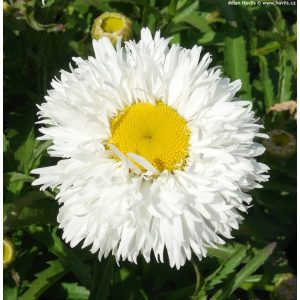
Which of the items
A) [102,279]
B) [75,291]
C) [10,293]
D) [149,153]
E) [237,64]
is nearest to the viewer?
[149,153]

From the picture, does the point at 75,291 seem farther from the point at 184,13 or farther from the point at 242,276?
the point at 184,13

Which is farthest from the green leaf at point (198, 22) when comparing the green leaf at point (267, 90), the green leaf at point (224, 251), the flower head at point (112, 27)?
the green leaf at point (224, 251)

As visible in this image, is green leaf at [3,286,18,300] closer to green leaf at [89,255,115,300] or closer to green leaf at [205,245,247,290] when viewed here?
green leaf at [89,255,115,300]

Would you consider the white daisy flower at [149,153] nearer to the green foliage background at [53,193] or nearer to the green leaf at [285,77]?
the green foliage background at [53,193]

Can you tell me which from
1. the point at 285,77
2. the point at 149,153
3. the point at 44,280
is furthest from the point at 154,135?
the point at 285,77

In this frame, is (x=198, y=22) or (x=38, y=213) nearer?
(x=38, y=213)

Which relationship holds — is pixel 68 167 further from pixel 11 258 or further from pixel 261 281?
pixel 261 281

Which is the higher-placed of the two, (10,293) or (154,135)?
(154,135)
